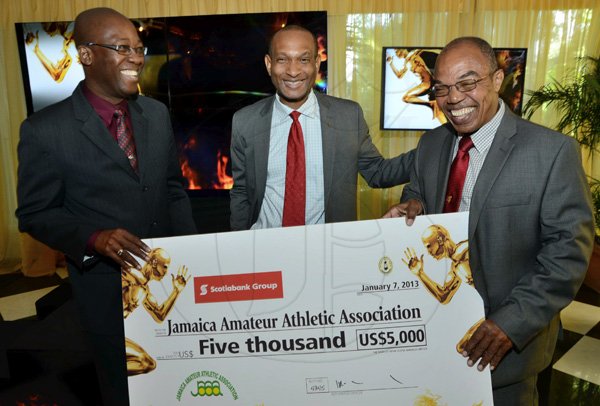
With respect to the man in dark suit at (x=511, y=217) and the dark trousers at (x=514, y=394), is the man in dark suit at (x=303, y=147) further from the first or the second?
the dark trousers at (x=514, y=394)

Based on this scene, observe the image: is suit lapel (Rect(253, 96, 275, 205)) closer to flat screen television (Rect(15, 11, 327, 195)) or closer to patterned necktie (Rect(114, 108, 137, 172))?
patterned necktie (Rect(114, 108, 137, 172))

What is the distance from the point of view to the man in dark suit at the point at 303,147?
2172 millimetres

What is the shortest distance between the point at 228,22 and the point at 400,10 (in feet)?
5.38

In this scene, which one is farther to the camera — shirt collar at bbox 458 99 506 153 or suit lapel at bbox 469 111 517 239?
shirt collar at bbox 458 99 506 153

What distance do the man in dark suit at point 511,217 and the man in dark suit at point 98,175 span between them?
94 cm

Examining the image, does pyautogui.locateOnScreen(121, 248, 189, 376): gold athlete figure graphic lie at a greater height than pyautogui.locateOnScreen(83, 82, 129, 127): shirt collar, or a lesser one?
lesser

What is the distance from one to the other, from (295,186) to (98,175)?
803mm

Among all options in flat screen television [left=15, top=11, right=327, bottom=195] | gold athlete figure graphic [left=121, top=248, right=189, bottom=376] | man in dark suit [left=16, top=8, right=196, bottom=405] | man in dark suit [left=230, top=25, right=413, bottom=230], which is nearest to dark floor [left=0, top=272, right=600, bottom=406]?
man in dark suit [left=16, top=8, right=196, bottom=405]

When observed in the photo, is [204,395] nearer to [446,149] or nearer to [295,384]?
[295,384]

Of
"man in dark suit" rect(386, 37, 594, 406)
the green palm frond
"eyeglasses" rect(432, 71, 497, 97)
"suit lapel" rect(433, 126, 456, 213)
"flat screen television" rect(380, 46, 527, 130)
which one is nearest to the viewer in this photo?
"man in dark suit" rect(386, 37, 594, 406)

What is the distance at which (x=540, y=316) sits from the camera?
54.5 inches

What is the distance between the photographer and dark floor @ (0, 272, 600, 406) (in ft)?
6.84

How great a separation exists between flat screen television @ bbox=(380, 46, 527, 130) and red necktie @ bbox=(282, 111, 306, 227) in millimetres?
2865

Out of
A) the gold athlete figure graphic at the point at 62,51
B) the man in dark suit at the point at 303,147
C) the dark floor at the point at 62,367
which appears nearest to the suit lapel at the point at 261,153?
the man in dark suit at the point at 303,147
